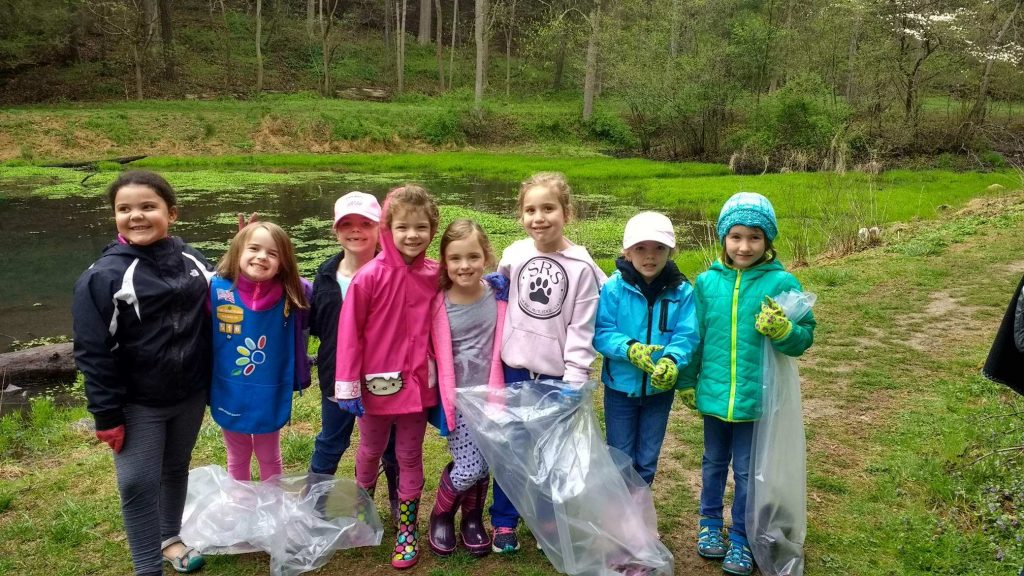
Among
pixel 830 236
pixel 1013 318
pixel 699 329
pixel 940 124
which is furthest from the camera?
pixel 940 124

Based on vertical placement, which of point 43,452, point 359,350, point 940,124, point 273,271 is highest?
point 940,124

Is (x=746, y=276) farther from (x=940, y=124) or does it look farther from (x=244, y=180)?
(x=940, y=124)

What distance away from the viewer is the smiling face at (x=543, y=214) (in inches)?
113

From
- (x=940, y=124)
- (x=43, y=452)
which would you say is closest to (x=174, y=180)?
(x=43, y=452)

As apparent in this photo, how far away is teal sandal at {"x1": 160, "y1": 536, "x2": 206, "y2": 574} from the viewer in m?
2.86

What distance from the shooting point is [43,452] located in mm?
4539

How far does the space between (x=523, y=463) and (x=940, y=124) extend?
2446 cm

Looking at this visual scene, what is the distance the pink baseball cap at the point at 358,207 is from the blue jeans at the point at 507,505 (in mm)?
886

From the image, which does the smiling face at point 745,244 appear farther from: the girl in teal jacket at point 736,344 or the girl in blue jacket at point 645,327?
A: the girl in blue jacket at point 645,327

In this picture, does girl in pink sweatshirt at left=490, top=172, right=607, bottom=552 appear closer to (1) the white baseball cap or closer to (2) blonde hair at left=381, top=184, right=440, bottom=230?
(1) the white baseball cap

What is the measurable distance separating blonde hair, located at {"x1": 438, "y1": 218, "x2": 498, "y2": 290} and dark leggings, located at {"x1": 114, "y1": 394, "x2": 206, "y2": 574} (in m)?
1.10

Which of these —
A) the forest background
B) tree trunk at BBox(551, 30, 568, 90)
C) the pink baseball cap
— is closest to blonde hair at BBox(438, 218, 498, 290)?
the pink baseball cap

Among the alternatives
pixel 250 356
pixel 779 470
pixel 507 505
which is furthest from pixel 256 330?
pixel 779 470

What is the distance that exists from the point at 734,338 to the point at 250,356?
1.98 m
